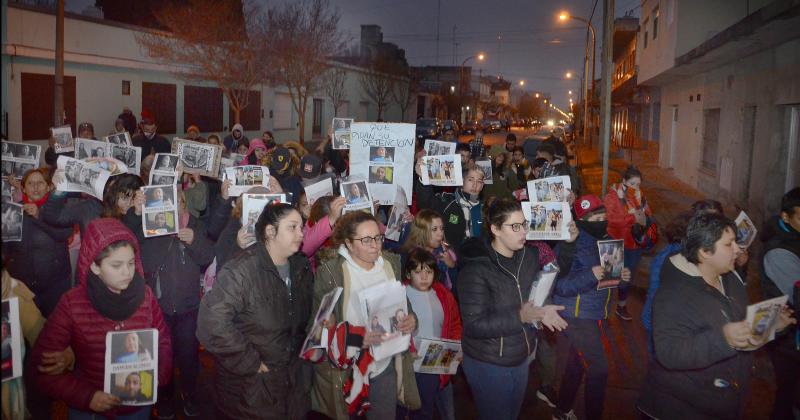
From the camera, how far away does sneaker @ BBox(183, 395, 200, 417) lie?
5.52 metres

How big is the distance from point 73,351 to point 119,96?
2160 cm

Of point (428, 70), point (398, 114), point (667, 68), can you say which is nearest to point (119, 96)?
point (667, 68)

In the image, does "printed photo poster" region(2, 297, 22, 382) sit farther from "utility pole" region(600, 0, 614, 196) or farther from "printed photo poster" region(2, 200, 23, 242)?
"utility pole" region(600, 0, 614, 196)

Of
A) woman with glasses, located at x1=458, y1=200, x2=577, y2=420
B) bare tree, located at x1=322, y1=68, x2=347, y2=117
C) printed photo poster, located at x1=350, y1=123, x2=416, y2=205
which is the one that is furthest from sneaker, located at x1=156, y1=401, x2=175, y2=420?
bare tree, located at x1=322, y1=68, x2=347, y2=117

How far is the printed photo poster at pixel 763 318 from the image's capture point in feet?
10.9

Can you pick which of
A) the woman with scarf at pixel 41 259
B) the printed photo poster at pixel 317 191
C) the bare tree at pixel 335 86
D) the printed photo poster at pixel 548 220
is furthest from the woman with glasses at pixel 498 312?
the bare tree at pixel 335 86

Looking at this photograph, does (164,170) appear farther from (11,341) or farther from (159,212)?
(11,341)

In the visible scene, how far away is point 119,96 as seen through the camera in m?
23.0

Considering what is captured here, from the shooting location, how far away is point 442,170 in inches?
277

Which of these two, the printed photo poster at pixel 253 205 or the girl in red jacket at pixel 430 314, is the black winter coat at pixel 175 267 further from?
the girl in red jacket at pixel 430 314

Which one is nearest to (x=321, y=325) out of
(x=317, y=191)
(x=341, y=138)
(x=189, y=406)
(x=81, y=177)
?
(x=189, y=406)

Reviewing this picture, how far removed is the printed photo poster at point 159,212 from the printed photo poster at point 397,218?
2.08 m

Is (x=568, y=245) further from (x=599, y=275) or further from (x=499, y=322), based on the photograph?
(x=499, y=322)

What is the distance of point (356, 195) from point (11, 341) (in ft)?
11.0
